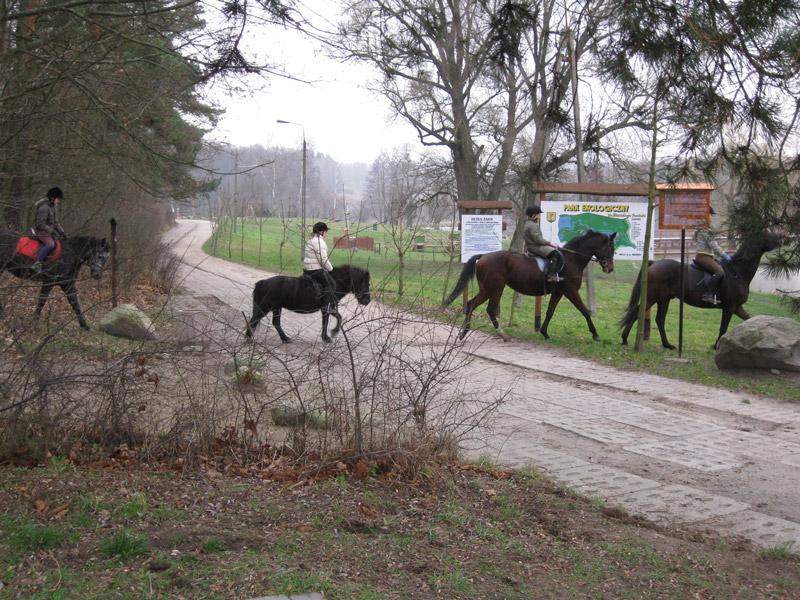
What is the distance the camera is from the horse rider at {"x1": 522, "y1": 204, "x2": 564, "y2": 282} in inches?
585

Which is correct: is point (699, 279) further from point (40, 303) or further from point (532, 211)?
point (40, 303)

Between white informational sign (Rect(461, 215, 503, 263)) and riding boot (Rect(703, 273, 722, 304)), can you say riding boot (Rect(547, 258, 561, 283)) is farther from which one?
white informational sign (Rect(461, 215, 503, 263))

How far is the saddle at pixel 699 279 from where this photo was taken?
47.0 ft

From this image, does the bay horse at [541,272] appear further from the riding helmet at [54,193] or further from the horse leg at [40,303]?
the horse leg at [40,303]

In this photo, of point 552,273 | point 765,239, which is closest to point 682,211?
point 552,273

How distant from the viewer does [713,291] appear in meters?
Answer: 14.4

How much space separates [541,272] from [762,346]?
480 centimetres

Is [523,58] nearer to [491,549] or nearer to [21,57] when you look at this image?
[491,549]

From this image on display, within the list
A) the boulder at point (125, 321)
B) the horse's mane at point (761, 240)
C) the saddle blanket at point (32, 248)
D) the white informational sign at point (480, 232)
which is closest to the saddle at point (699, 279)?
the white informational sign at point (480, 232)

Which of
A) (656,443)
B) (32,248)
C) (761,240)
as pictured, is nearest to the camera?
(761,240)

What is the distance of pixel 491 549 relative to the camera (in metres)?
4.51

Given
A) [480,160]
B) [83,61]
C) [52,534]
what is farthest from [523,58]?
[480,160]

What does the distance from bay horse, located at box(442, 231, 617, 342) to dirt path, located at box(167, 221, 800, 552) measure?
3250 millimetres

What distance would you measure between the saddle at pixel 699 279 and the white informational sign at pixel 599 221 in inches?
74.7
